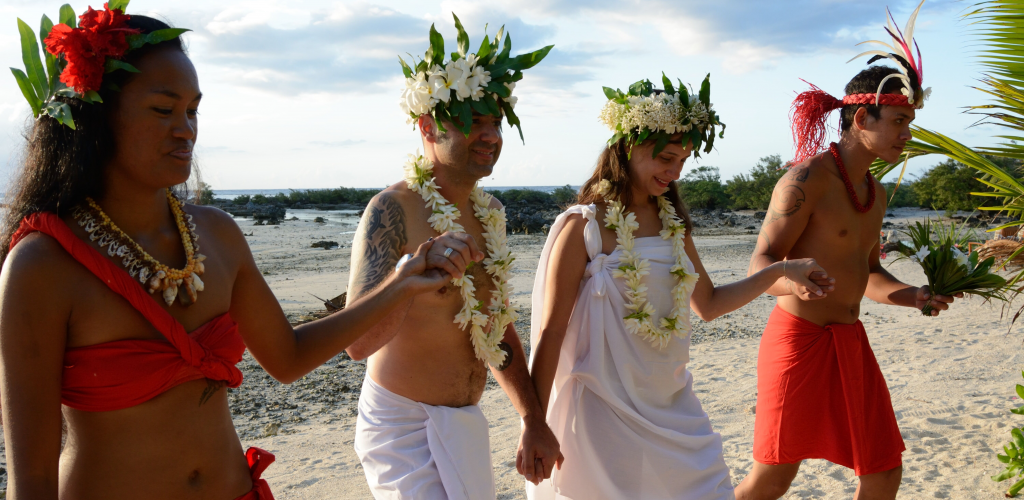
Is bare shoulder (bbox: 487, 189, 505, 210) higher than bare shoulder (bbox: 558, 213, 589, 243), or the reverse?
bare shoulder (bbox: 487, 189, 505, 210)

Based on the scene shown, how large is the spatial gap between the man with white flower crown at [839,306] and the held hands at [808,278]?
0.28ft

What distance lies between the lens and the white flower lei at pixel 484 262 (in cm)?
288

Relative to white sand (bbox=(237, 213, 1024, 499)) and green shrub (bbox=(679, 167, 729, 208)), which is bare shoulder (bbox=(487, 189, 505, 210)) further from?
green shrub (bbox=(679, 167, 729, 208))

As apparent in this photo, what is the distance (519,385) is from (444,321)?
19.3 inches

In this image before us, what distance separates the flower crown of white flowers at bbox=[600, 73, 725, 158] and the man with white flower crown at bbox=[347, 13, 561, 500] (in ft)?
2.27

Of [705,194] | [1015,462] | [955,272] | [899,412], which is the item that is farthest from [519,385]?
[705,194]

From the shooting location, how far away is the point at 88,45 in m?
1.75

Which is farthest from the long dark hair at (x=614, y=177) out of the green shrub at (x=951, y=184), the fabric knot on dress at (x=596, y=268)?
the green shrub at (x=951, y=184)

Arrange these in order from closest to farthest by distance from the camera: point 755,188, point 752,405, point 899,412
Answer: point 899,412 → point 752,405 → point 755,188

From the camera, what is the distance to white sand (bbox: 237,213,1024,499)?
4.89 meters

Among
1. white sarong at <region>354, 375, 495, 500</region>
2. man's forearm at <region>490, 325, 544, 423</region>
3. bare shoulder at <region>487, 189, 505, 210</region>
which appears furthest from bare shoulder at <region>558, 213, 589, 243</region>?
white sarong at <region>354, 375, 495, 500</region>

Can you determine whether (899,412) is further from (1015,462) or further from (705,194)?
(705,194)

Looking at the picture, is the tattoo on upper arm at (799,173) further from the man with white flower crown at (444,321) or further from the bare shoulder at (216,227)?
the bare shoulder at (216,227)

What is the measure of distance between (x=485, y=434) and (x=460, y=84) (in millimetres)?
1428
